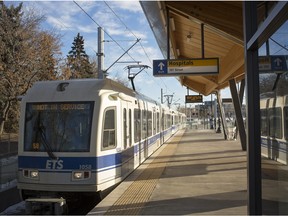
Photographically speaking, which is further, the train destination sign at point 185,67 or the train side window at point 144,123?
the train side window at point 144,123

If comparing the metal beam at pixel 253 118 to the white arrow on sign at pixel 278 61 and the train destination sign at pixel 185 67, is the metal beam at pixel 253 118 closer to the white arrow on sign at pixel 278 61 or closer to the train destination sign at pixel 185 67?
the white arrow on sign at pixel 278 61

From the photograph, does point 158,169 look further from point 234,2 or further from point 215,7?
point 234,2

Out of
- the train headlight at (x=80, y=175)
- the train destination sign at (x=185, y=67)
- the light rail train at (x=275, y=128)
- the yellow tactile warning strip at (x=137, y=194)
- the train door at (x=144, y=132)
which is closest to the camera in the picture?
the light rail train at (x=275, y=128)

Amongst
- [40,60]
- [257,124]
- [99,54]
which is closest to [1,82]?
[40,60]

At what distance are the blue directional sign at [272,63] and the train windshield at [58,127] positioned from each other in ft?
18.3

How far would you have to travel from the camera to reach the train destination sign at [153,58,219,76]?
12.6 m

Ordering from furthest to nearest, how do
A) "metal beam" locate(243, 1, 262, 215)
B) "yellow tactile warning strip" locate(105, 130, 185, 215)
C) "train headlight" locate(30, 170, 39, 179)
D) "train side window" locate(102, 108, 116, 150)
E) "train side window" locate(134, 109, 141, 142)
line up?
"train side window" locate(134, 109, 141, 142), "train side window" locate(102, 108, 116, 150), "train headlight" locate(30, 170, 39, 179), "yellow tactile warning strip" locate(105, 130, 185, 215), "metal beam" locate(243, 1, 262, 215)

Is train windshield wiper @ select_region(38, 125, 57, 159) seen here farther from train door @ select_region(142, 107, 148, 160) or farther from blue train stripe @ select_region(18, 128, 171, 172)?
train door @ select_region(142, 107, 148, 160)

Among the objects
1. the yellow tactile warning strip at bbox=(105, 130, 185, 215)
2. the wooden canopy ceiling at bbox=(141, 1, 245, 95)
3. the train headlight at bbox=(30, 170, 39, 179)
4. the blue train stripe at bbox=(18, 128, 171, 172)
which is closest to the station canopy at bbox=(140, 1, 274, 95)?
the wooden canopy ceiling at bbox=(141, 1, 245, 95)

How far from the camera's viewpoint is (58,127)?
9445mm

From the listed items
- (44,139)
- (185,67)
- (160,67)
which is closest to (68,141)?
(44,139)

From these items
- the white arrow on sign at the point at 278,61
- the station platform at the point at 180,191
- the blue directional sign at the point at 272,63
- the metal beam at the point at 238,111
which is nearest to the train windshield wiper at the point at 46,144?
the station platform at the point at 180,191

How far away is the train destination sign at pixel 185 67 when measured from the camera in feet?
41.3

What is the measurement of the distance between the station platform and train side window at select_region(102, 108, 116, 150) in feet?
3.28
